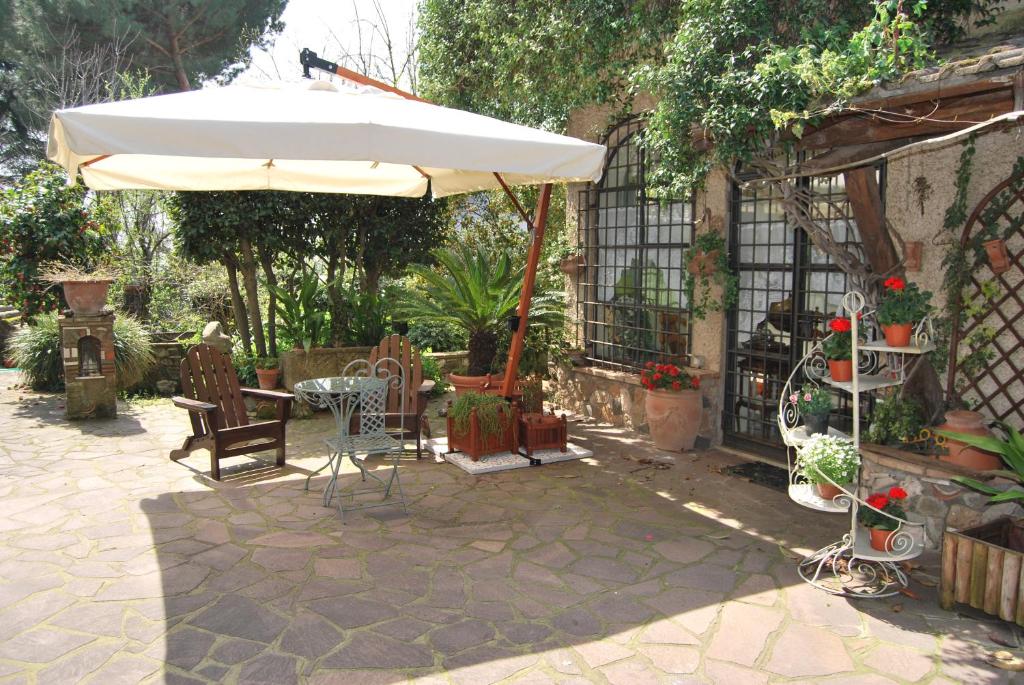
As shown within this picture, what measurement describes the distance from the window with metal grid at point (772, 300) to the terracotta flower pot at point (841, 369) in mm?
1397

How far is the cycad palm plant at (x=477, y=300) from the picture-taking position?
7.26m

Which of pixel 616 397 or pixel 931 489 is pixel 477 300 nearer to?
pixel 616 397

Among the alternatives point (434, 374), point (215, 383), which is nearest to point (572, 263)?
point (434, 374)

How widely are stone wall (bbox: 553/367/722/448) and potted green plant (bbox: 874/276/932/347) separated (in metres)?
2.35

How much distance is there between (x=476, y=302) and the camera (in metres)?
7.22

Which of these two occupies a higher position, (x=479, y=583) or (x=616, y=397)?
(x=616, y=397)

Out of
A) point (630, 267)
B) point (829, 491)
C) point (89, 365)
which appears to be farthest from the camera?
point (630, 267)

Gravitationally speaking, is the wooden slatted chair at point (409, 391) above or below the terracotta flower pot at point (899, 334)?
below

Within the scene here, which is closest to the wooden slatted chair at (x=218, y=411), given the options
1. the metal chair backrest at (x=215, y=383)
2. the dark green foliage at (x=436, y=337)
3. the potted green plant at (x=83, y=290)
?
the metal chair backrest at (x=215, y=383)

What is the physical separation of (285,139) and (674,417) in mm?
4044

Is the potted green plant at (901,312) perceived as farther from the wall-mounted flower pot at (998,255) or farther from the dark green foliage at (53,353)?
the dark green foliage at (53,353)

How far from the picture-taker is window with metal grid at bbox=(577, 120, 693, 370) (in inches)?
278

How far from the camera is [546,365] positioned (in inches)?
316

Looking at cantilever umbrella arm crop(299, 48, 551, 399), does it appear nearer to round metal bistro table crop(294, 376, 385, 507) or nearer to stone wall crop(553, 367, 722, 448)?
round metal bistro table crop(294, 376, 385, 507)
